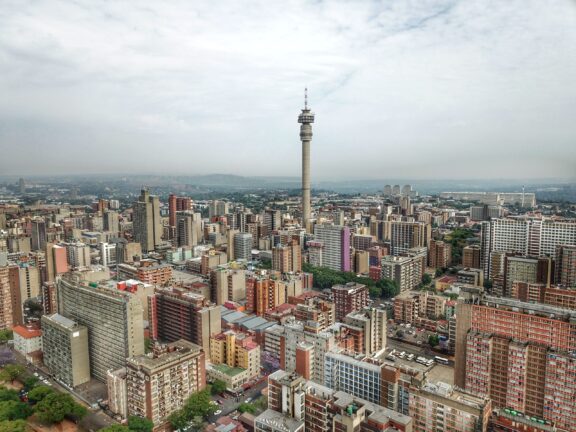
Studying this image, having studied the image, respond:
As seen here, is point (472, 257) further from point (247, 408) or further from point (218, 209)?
point (218, 209)

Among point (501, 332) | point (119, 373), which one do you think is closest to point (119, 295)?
point (119, 373)

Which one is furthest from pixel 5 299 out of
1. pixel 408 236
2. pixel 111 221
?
pixel 408 236

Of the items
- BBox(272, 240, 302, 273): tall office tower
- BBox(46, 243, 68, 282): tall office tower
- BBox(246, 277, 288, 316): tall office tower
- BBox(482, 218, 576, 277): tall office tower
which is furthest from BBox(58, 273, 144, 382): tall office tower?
BBox(482, 218, 576, 277): tall office tower

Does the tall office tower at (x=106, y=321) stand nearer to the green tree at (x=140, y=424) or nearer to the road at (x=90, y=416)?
the road at (x=90, y=416)

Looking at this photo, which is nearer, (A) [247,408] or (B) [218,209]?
(A) [247,408]

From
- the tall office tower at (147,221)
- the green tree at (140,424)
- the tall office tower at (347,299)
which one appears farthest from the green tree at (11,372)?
→ the tall office tower at (147,221)

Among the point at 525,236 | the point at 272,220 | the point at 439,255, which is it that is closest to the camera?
the point at 525,236
